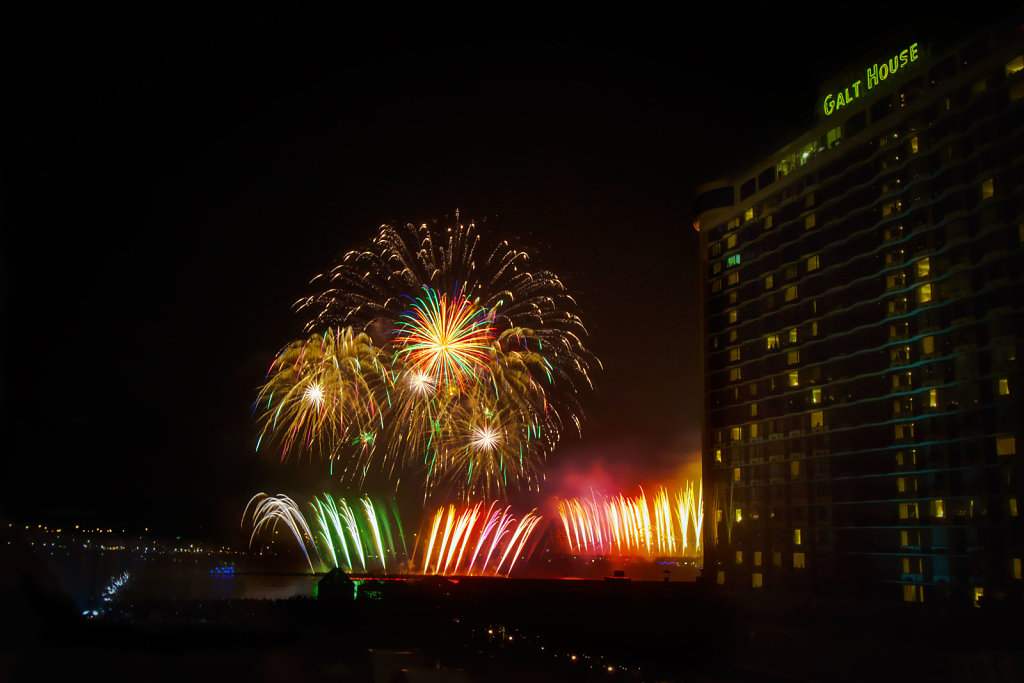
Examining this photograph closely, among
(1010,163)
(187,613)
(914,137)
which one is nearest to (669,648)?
(187,613)

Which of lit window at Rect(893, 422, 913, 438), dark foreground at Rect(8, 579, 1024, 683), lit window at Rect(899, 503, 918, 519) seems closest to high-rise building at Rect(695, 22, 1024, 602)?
lit window at Rect(899, 503, 918, 519)

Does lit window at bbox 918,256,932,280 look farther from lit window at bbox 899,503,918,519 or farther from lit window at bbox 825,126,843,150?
lit window at bbox 899,503,918,519

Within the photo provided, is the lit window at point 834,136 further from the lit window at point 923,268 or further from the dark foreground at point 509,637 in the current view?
the dark foreground at point 509,637

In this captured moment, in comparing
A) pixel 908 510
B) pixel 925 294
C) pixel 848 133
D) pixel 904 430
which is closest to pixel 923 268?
pixel 925 294

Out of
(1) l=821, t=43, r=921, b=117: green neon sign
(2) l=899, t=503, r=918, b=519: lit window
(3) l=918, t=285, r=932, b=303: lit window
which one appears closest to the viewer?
(3) l=918, t=285, r=932, b=303: lit window

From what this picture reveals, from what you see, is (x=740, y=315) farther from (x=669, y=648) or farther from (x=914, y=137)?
(x=669, y=648)

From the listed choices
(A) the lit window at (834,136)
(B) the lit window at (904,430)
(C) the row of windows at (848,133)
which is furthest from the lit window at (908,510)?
(A) the lit window at (834,136)
